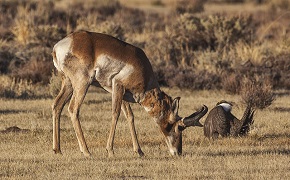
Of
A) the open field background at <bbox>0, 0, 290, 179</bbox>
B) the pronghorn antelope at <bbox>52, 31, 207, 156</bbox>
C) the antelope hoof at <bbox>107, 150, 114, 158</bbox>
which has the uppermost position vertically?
the pronghorn antelope at <bbox>52, 31, 207, 156</bbox>

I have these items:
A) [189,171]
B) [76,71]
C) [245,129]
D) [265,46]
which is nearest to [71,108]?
[76,71]

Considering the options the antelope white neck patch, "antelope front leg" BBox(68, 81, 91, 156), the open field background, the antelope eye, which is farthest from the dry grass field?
the antelope white neck patch

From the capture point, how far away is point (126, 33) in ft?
120

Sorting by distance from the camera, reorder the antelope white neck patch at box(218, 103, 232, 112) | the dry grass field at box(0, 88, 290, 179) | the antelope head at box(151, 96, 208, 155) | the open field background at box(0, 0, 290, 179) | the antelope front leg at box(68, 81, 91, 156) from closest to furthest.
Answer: the dry grass field at box(0, 88, 290, 179), the open field background at box(0, 0, 290, 179), the antelope front leg at box(68, 81, 91, 156), the antelope head at box(151, 96, 208, 155), the antelope white neck patch at box(218, 103, 232, 112)

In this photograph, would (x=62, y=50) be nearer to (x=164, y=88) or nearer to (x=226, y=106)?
(x=226, y=106)

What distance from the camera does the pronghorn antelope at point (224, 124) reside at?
16.3m

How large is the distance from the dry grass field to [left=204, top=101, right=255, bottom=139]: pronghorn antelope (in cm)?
24

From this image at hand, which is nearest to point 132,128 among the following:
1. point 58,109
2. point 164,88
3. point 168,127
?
point 168,127

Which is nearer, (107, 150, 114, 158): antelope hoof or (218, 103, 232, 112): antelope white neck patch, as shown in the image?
(107, 150, 114, 158): antelope hoof

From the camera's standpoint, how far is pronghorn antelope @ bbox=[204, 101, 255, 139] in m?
16.3

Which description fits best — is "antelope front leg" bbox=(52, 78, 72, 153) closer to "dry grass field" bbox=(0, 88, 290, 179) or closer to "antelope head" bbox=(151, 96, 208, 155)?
"dry grass field" bbox=(0, 88, 290, 179)

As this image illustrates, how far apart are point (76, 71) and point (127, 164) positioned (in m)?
1.69

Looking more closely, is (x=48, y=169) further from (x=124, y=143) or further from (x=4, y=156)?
(x=124, y=143)

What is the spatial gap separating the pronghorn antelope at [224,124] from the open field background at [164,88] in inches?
9.6
